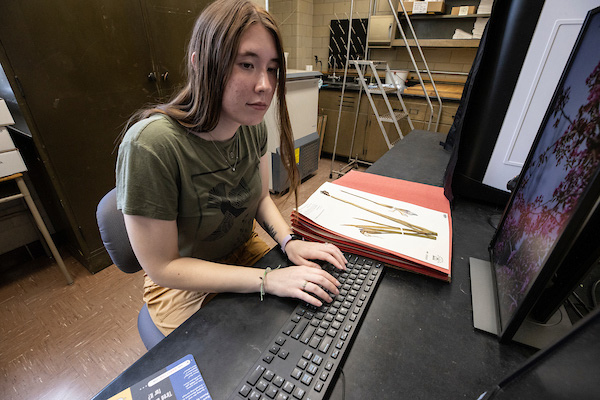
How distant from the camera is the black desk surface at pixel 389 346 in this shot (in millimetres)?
399

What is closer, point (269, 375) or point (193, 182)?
point (269, 375)

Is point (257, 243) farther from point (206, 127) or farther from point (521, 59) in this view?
point (521, 59)

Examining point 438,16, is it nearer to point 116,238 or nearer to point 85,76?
point 85,76

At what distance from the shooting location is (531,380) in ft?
0.88

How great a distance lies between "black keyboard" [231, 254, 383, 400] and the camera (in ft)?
1.25

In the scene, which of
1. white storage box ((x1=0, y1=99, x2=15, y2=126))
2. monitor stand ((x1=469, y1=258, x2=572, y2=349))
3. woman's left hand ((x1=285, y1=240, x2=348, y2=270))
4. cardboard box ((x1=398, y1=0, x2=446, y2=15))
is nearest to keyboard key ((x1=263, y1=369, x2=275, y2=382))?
woman's left hand ((x1=285, y1=240, x2=348, y2=270))

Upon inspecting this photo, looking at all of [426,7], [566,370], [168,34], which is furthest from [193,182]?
[426,7]

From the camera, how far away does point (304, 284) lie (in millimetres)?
538

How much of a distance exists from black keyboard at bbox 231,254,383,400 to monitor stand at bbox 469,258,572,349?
7.5 inches

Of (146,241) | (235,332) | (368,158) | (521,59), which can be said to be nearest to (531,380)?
(235,332)

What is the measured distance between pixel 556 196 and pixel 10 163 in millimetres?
1941

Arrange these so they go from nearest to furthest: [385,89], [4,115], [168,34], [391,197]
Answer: [391,197], [4,115], [168,34], [385,89]

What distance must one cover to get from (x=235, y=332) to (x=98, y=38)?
1.74 meters

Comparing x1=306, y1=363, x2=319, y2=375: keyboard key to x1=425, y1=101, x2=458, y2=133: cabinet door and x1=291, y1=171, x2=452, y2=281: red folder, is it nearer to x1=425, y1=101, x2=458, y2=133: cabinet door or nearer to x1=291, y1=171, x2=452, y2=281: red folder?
x1=291, y1=171, x2=452, y2=281: red folder
